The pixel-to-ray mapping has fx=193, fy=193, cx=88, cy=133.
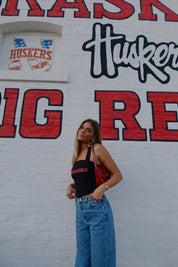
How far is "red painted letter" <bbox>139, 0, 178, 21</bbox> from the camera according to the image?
350 centimetres

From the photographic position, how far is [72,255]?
7.58 feet

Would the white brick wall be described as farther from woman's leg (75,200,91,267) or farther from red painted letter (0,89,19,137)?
woman's leg (75,200,91,267)

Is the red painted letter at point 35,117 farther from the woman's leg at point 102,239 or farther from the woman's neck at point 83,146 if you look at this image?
the woman's leg at point 102,239

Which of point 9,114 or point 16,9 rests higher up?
point 16,9

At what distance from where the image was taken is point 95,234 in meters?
1.61

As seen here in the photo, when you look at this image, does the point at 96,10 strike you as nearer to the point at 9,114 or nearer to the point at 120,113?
the point at 120,113

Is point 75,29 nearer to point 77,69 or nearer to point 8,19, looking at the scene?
point 77,69

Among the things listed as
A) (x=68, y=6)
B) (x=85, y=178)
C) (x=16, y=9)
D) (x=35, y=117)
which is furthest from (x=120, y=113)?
(x=16, y=9)

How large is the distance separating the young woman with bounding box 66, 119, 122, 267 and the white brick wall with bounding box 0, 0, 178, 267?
68 centimetres

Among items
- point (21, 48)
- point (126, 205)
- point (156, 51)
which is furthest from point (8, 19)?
point (126, 205)

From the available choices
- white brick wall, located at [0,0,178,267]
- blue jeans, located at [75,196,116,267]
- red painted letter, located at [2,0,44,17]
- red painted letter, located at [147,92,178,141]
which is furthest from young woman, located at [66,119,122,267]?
red painted letter, located at [2,0,44,17]

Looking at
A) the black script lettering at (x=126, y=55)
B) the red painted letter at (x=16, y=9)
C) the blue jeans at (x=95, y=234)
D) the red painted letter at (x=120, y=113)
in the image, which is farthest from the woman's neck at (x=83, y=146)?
the red painted letter at (x=16, y=9)

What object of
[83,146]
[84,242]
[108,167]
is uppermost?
[83,146]

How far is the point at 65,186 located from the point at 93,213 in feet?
3.11
